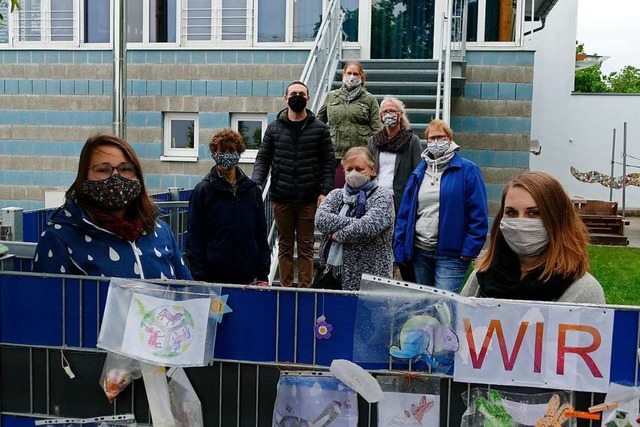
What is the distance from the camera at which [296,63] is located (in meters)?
11.1

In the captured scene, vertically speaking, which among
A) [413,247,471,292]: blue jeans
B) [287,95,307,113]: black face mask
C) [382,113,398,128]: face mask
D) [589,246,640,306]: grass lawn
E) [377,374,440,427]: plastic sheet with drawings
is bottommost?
Result: [589,246,640,306]: grass lawn

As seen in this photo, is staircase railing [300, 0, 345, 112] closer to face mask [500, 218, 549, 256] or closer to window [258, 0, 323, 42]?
window [258, 0, 323, 42]

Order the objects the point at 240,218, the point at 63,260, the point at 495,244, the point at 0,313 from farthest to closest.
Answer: the point at 240,218, the point at 495,244, the point at 63,260, the point at 0,313

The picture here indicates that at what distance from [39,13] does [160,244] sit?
10873mm

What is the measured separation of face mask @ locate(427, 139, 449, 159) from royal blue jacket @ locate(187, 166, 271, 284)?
4.21 ft

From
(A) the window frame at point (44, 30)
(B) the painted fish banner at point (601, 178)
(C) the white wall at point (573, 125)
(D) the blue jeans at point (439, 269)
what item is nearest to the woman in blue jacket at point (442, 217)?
(D) the blue jeans at point (439, 269)

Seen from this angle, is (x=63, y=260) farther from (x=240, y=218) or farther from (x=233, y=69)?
(x=233, y=69)

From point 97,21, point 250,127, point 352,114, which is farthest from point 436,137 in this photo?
point 97,21

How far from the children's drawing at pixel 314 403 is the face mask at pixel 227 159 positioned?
2947 mm

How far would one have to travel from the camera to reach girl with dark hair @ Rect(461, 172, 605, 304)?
7.89 ft

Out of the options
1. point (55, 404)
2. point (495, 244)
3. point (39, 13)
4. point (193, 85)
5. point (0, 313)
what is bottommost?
point (55, 404)

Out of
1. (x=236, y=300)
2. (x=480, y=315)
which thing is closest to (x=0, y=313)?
(x=236, y=300)

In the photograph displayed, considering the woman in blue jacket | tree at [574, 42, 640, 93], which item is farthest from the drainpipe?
tree at [574, 42, 640, 93]

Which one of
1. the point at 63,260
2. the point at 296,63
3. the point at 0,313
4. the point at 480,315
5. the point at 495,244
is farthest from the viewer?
the point at 296,63
